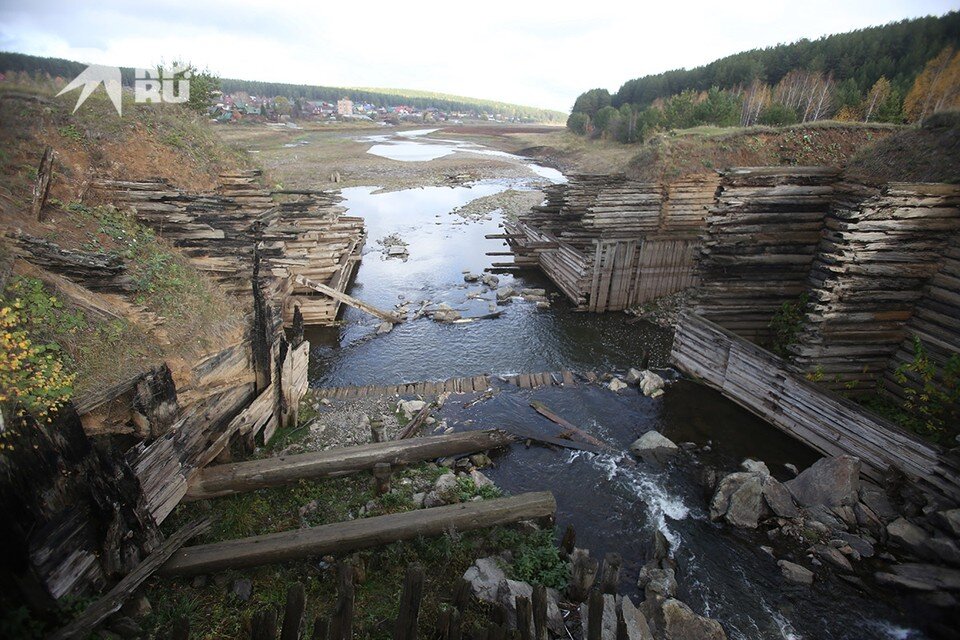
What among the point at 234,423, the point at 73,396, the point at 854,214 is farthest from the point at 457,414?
the point at 854,214

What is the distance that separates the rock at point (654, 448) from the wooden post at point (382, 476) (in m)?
7.21

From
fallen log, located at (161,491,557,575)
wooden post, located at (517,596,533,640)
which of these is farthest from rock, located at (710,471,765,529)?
wooden post, located at (517,596,533,640)

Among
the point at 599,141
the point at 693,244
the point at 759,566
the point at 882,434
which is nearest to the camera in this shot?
the point at 759,566

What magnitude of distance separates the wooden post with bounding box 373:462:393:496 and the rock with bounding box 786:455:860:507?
992cm

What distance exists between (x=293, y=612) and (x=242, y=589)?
3.62 m

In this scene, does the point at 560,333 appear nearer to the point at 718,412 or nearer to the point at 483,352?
the point at 483,352

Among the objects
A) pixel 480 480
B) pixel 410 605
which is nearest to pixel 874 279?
pixel 480 480

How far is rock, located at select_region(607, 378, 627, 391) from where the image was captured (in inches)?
654

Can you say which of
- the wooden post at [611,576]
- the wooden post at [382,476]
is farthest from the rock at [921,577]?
the wooden post at [382,476]

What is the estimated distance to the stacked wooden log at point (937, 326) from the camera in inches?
452

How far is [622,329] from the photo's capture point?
70.3 ft

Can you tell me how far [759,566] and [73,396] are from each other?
A: 527 inches

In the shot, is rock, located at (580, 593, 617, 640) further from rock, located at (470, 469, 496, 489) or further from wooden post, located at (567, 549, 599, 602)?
rock, located at (470, 469, 496, 489)
